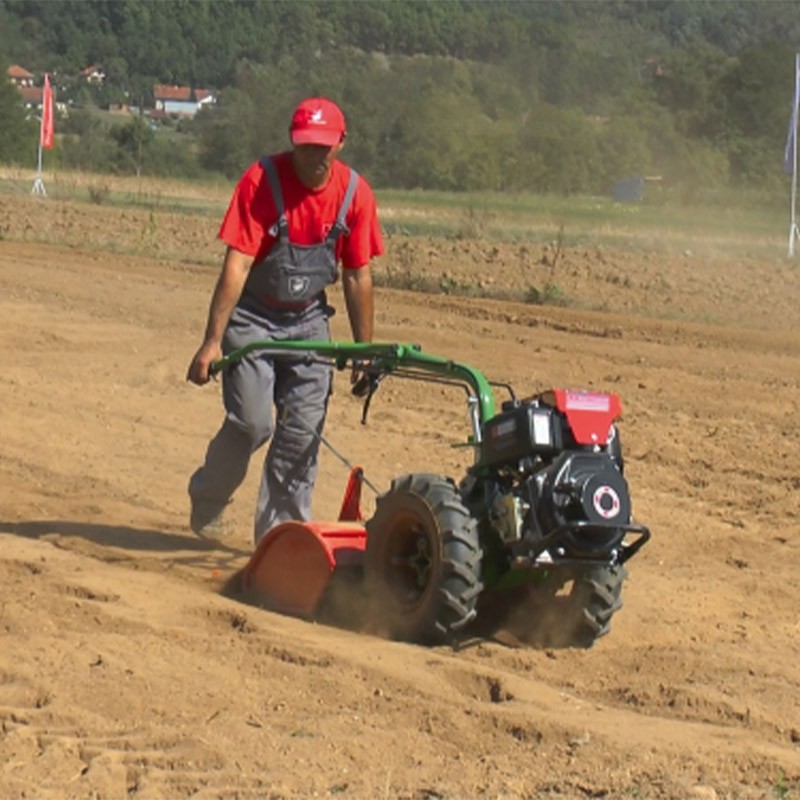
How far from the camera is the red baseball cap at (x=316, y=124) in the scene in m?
7.20

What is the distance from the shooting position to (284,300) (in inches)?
303

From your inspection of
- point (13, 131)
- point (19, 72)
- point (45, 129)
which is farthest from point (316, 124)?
point (19, 72)

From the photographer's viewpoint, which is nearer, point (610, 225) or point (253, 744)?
point (253, 744)

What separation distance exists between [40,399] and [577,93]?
27.8 m

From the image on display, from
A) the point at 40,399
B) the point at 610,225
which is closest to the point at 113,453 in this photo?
the point at 40,399

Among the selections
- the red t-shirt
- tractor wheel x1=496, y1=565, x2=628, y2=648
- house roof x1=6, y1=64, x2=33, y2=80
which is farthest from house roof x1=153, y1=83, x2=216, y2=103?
tractor wheel x1=496, y1=565, x2=628, y2=648

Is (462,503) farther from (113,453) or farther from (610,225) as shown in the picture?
(610,225)

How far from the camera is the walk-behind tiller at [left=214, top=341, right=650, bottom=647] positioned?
20.0 feet

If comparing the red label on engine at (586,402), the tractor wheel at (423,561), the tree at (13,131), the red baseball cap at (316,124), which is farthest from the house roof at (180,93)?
the red label on engine at (586,402)

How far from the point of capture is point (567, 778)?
507 centimetres

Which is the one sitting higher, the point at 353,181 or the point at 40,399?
A: the point at 353,181

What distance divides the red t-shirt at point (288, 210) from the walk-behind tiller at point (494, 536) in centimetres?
60

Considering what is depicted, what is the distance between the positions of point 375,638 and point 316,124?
2175 mm

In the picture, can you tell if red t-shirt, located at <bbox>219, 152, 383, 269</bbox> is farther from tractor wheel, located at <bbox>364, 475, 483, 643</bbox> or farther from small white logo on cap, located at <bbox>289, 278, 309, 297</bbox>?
tractor wheel, located at <bbox>364, 475, 483, 643</bbox>
